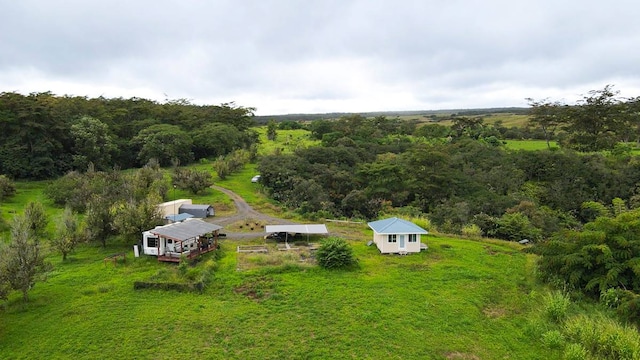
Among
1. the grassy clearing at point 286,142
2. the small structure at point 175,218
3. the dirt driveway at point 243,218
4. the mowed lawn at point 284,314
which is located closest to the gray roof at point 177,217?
the small structure at point 175,218

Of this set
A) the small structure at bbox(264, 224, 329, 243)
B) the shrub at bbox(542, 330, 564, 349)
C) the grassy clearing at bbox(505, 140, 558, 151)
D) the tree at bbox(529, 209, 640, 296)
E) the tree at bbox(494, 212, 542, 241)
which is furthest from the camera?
the grassy clearing at bbox(505, 140, 558, 151)

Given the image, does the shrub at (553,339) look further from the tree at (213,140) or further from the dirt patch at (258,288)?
the tree at (213,140)

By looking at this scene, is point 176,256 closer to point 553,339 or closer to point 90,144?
point 553,339

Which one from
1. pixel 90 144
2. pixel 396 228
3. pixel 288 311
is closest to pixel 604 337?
pixel 288 311

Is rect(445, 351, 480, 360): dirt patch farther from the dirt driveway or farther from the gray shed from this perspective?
the gray shed

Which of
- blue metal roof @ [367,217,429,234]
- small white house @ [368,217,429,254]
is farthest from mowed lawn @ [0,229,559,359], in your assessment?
blue metal roof @ [367,217,429,234]

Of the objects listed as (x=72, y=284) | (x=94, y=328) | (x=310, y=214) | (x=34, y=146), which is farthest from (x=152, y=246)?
(x=34, y=146)

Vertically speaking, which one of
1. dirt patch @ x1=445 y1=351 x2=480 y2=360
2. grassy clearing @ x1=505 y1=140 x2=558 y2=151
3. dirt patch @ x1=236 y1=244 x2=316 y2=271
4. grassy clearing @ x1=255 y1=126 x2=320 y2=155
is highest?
grassy clearing @ x1=255 y1=126 x2=320 y2=155
